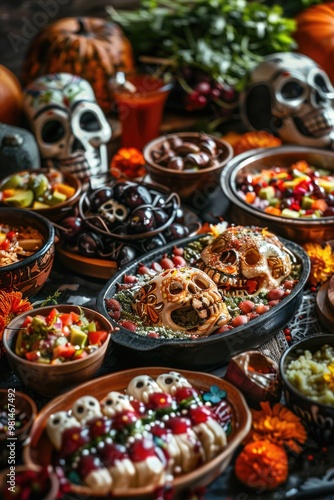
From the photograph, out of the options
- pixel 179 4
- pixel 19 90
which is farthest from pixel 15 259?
pixel 179 4

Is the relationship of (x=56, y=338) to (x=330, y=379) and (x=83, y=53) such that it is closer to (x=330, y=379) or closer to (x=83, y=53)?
(x=330, y=379)

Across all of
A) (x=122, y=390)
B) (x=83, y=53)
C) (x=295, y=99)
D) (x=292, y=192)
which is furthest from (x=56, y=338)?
(x=83, y=53)

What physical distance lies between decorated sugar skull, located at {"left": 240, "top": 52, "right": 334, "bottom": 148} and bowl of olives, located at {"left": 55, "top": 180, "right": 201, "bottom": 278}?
2.64ft

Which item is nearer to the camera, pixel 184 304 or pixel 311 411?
pixel 311 411

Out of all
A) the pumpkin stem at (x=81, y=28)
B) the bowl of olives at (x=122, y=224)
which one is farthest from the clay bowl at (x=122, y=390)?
the pumpkin stem at (x=81, y=28)

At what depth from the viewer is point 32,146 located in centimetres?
267

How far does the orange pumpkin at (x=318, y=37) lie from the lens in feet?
11.2

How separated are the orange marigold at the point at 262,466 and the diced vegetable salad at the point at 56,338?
47 cm

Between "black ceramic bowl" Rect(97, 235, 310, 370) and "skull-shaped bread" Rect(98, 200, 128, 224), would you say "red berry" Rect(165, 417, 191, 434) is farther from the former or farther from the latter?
"skull-shaped bread" Rect(98, 200, 128, 224)

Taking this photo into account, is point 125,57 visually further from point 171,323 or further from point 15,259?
point 171,323

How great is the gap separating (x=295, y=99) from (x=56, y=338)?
67.6 inches

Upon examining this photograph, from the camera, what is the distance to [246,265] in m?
2.07

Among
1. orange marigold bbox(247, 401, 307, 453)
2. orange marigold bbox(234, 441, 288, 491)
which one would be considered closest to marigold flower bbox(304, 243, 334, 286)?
orange marigold bbox(247, 401, 307, 453)

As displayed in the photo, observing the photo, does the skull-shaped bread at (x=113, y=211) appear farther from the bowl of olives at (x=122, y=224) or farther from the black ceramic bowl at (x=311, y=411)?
the black ceramic bowl at (x=311, y=411)
